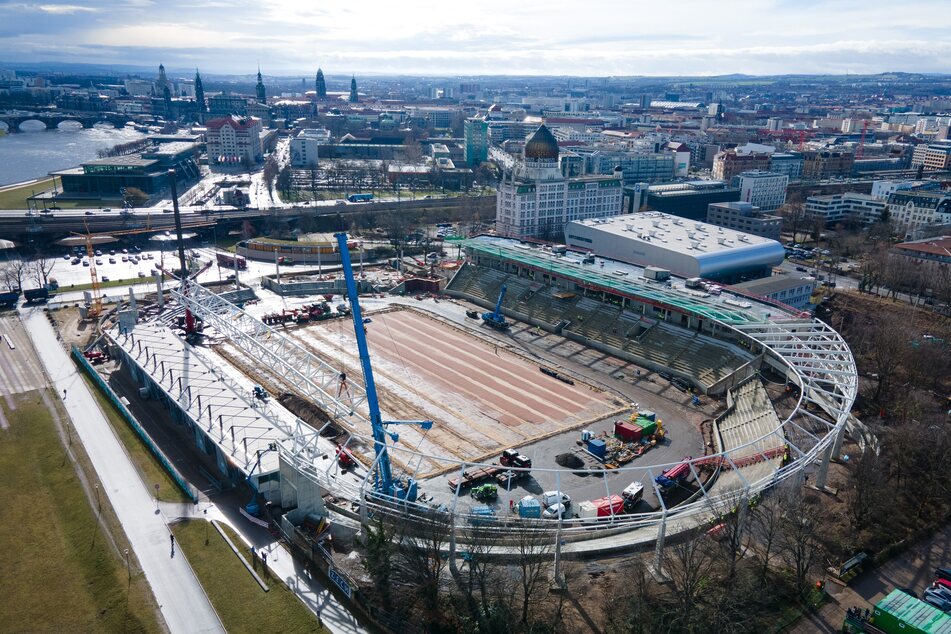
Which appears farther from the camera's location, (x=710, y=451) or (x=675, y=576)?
(x=710, y=451)

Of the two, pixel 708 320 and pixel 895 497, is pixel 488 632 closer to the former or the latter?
pixel 895 497

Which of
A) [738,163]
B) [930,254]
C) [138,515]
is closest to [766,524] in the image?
[138,515]

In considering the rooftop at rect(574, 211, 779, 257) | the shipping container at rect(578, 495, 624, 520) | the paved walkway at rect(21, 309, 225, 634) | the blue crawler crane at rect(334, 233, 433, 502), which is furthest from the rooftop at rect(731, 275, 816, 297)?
the paved walkway at rect(21, 309, 225, 634)

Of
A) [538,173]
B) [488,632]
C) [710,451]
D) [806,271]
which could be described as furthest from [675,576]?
[538,173]

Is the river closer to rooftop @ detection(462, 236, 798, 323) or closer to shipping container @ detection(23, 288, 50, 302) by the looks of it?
shipping container @ detection(23, 288, 50, 302)

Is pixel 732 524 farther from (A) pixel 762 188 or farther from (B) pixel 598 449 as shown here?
(A) pixel 762 188

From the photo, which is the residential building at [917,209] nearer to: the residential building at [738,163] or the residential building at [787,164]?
the residential building at [738,163]

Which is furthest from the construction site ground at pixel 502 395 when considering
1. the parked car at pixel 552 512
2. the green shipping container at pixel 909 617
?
the green shipping container at pixel 909 617
